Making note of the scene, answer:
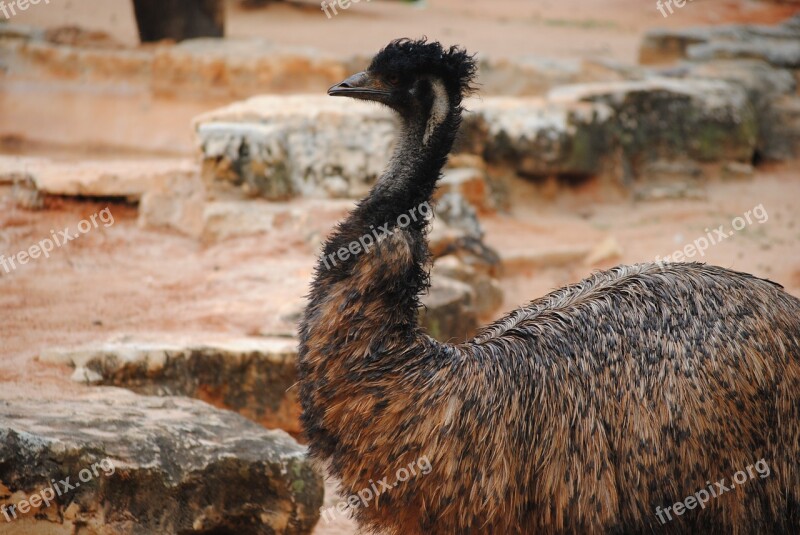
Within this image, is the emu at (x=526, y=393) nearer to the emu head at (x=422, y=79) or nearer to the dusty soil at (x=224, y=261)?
the emu head at (x=422, y=79)

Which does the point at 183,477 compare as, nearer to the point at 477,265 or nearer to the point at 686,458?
the point at 686,458

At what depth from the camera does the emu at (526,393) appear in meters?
3.42

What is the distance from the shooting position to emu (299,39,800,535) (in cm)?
342

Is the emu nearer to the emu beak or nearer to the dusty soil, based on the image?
the emu beak

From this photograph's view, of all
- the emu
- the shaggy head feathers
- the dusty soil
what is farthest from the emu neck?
the dusty soil

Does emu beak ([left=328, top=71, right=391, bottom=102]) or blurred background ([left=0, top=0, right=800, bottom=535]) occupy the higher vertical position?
emu beak ([left=328, top=71, right=391, bottom=102])

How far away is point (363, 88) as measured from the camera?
373 cm

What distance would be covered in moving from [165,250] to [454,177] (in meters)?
3.20

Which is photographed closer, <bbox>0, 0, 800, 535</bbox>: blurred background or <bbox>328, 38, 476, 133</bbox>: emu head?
<bbox>328, 38, 476, 133</bbox>: emu head

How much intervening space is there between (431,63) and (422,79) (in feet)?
0.23

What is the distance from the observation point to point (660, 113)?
12336mm

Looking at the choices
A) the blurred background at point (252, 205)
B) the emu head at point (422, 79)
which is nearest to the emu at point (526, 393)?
the emu head at point (422, 79)

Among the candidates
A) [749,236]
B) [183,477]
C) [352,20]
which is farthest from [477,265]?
[352,20]

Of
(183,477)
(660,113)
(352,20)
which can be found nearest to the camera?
(183,477)
